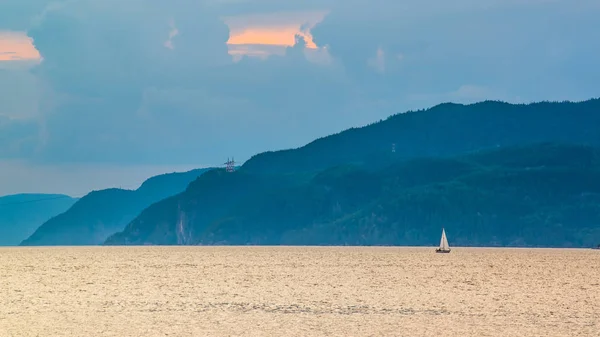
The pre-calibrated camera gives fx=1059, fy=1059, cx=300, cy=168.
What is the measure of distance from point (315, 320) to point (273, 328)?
389 cm

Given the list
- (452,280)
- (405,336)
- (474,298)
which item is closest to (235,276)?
(452,280)

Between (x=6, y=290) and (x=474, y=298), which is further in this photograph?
(x=6, y=290)

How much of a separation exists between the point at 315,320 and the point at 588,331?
12314 millimetres

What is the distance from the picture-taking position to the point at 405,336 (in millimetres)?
43250

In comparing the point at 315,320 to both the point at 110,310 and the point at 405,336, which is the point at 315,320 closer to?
the point at 405,336

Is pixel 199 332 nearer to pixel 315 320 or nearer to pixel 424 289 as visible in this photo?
pixel 315 320

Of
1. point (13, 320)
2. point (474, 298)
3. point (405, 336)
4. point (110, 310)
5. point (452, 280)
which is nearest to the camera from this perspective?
point (405, 336)

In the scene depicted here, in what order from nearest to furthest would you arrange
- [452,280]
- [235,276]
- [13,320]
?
[13,320]
[452,280]
[235,276]

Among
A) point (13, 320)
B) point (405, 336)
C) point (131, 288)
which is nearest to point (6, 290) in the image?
point (131, 288)

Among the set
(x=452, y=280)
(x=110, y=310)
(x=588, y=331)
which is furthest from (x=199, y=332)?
(x=452, y=280)

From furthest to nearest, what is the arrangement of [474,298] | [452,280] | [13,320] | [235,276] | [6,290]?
[235,276], [452,280], [6,290], [474,298], [13,320]

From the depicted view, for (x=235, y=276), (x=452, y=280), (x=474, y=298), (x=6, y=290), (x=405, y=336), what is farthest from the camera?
(x=235, y=276)

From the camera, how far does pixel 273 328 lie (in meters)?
46.0

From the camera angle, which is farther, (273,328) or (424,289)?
(424,289)
